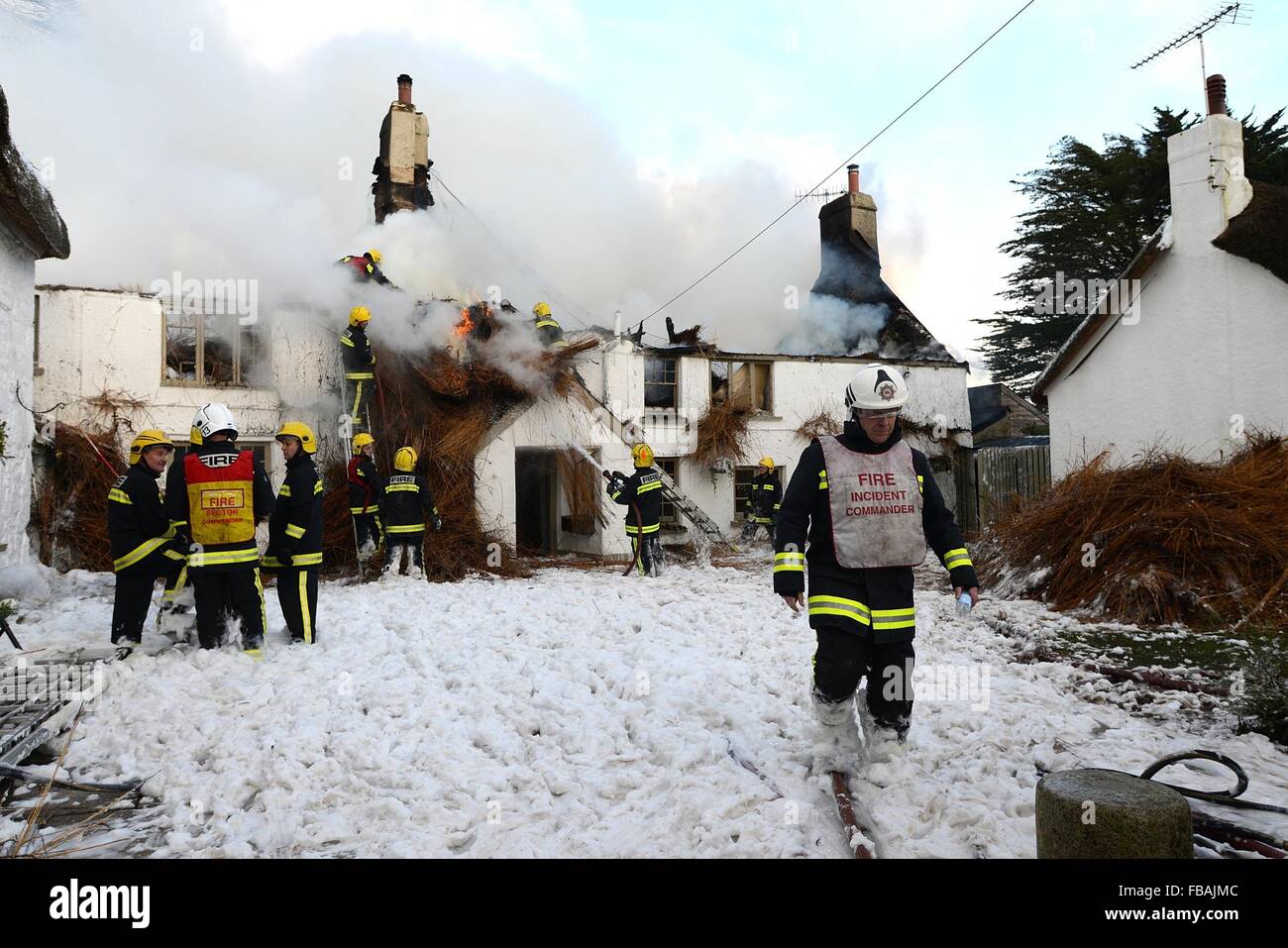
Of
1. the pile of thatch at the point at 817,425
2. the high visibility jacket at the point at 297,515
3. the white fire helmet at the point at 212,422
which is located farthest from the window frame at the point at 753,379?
the white fire helmet at the point at 212,422

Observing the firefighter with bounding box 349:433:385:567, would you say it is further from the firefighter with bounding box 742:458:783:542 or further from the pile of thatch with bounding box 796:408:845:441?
the pile of thatch with bounding box 796:408:845:441

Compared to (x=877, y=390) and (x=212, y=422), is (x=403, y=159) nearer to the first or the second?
(x=212, y=422)

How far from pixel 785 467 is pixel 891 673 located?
574 inches

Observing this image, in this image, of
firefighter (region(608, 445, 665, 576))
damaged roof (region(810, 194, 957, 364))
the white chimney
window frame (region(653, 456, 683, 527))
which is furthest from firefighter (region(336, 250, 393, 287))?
damaged roof (region(810, 194, 957, 364))

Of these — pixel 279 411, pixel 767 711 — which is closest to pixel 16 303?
pixel 279 411

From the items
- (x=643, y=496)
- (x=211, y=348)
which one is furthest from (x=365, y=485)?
(x=211, y=348)

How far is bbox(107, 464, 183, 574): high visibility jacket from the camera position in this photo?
253 inches

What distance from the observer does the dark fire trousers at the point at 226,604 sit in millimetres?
6008

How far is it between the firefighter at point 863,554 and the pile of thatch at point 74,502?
1053 cm

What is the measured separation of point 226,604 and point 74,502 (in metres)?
7.18

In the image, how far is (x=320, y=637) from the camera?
6871 millimetres

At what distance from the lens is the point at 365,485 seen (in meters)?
10.9

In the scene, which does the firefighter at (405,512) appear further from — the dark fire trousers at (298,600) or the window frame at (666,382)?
the window frame at (666,382)
